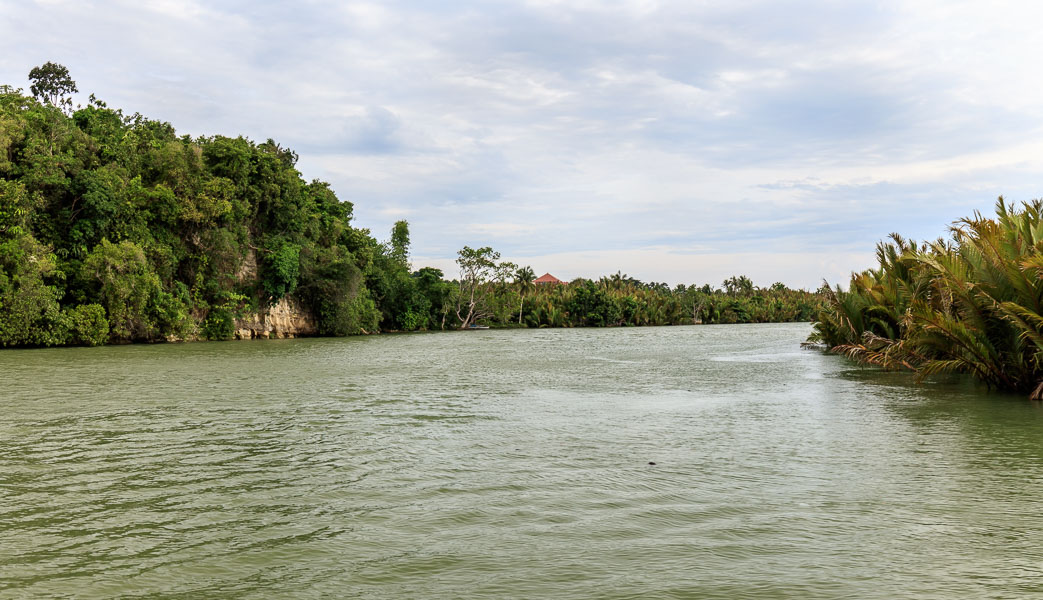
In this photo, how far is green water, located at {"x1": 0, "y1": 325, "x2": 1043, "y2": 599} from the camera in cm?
405

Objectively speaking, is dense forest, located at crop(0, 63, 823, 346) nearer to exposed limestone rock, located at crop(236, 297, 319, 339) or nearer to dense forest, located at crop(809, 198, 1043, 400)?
exposed limestone rock, located at crop(236, 297, 319, 339)

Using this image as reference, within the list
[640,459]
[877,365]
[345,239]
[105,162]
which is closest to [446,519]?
[640,459]

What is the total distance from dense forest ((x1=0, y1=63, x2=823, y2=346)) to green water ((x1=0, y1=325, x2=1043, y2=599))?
22269mm

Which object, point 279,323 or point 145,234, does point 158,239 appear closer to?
point 145,234

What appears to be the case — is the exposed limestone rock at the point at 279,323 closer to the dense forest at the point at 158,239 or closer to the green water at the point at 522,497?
the dense forest at the point at 158,239

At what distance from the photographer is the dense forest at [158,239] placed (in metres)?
31.7

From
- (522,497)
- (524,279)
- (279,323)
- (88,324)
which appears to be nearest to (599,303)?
(524,279)

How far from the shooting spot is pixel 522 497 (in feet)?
19.5

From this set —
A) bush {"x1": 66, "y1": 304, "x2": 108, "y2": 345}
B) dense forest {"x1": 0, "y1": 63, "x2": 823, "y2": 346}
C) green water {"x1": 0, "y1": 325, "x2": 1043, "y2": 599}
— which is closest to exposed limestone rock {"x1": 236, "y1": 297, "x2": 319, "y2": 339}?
dense forest {"x1": 0, "y1": 63, "x2": 823, "y2": 346}

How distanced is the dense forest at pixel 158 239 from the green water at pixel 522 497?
73.1ft

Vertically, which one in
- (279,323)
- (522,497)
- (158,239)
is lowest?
(522,497)

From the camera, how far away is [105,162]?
37125 mm

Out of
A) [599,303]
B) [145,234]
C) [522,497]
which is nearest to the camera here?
[522,497]

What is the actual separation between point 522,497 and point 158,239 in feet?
126
